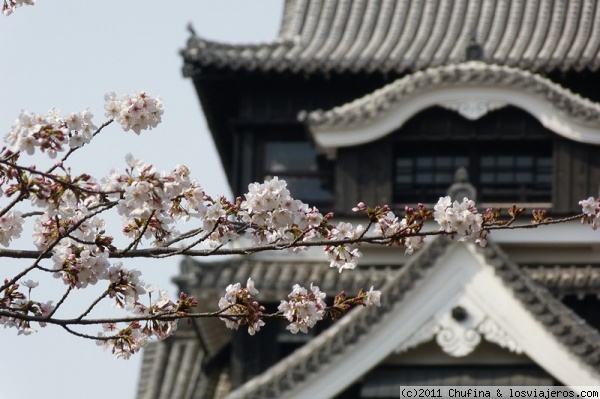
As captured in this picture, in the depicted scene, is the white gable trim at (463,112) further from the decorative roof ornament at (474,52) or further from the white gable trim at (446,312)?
the white gable trim at (446,312)

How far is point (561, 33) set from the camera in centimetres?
2417

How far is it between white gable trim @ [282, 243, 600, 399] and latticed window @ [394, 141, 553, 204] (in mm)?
3380

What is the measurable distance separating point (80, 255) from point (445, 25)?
56.9 feet

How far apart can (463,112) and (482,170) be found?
81 cm

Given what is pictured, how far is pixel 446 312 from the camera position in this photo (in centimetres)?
1838

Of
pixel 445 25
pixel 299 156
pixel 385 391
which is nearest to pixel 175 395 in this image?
pixel 299 156

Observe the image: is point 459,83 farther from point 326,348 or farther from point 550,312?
point 326,348

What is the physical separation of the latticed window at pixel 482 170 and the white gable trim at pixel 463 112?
19.8 inches

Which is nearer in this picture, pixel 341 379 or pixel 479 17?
pixel 341 379

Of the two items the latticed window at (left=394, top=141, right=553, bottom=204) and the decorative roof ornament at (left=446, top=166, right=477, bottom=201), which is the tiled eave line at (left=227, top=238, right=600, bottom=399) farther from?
the latticed window at (left=394, top=141, right=553, bottom=204)

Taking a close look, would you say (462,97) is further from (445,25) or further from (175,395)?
(175,395)

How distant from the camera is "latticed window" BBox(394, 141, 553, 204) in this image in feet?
72.2

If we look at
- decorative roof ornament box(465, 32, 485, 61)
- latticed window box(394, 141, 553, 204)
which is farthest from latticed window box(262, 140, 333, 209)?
decorative roof ornament box(465, 32, 485, 61)

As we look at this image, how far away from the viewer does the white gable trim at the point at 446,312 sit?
59.8 feet
